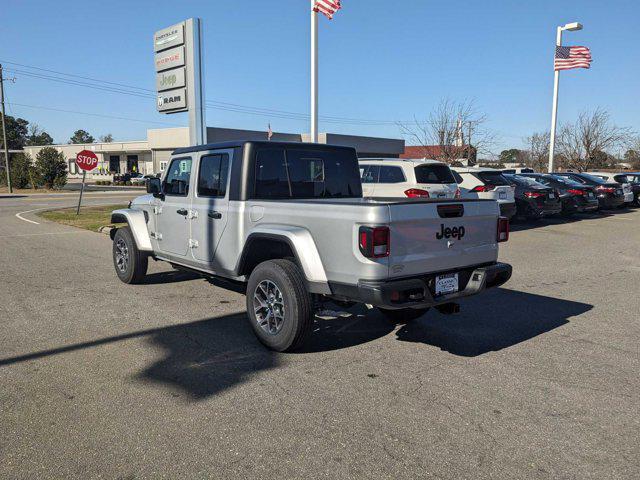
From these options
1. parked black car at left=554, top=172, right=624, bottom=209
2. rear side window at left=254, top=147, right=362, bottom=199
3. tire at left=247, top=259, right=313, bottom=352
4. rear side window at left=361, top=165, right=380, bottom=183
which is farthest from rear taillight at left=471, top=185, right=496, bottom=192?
tire at left=247, top=259, right=313, bottom=352

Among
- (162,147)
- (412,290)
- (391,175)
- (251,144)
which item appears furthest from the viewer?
(162,147)

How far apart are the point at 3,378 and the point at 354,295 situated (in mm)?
2819

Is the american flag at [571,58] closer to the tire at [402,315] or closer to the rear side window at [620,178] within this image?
the rear side window at [620,178]

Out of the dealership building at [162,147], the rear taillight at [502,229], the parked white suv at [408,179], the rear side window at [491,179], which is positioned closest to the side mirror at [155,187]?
the rear taillight at [502,229]

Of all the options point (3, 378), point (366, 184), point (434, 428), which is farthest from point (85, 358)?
point (366, 184)

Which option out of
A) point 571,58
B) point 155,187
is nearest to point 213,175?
point 155,187

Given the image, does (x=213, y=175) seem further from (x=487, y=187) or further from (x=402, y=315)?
(x=487, y=187)

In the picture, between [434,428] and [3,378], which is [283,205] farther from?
[3,378]

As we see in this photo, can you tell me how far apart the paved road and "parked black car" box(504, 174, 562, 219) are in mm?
8950

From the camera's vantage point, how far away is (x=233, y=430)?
11.0 feet

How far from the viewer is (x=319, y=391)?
394 centimetres

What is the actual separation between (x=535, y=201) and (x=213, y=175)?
12.3 metres

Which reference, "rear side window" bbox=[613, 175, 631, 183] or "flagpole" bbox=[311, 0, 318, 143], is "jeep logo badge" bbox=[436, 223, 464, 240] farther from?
"rear side window" bbox=[613, 175, 631, 183]

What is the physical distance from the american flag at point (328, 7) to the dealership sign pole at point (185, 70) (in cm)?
372
